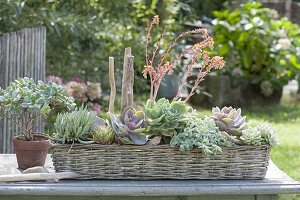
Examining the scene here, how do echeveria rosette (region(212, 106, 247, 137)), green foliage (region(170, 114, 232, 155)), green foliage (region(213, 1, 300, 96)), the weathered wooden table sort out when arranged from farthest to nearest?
green foliage (region(213, 1, 300, 96)) < echeveria rosette (region(212, 106, 247, 137)) < green foliage (region(170, 114, 232, 155)) < the weathered wooden table

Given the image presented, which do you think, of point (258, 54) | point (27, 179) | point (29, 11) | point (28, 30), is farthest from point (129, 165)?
point (258, 54)

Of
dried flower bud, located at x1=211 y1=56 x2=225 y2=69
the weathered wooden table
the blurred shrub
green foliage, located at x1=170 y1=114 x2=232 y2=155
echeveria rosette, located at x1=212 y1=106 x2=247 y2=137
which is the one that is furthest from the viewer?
the blurred shrub

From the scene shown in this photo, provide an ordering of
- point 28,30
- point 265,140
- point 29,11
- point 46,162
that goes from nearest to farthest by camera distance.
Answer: point 265,140, point 46,162, point 28,30, point 29,11

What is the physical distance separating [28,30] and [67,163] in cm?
224

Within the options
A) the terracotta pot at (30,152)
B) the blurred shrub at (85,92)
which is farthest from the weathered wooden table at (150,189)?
the blurred shrub at (85,92)

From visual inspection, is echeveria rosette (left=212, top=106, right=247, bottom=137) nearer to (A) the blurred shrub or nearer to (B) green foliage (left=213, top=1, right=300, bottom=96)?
Result: (A) the blurred shrub

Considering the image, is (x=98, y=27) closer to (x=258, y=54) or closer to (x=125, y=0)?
(x=125, y=0)

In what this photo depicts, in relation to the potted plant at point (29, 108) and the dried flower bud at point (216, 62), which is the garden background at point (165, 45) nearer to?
the dried flower bud at point (216, 62)

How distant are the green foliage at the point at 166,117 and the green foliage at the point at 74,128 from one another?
Answer: 0.25 meters

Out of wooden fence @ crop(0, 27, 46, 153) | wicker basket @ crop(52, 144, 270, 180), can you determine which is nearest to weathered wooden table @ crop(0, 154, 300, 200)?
wicker basket @ crop(52, 144, 270, 180)

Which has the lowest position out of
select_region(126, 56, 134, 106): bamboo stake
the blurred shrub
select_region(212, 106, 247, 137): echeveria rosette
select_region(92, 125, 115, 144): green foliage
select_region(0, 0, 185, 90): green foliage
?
the blurred shrub

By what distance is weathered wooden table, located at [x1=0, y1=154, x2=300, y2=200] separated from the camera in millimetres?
2914

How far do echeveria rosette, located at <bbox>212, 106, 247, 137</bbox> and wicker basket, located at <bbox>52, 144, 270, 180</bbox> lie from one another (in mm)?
95

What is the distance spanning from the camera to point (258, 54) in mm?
9664
